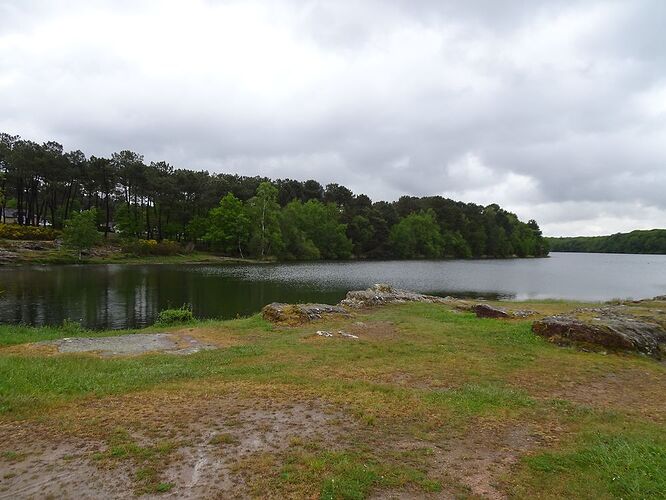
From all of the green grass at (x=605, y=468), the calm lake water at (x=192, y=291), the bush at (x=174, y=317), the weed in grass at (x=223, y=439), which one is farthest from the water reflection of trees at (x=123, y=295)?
the green grass at (x=605, y=468)

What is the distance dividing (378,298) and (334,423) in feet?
65.3

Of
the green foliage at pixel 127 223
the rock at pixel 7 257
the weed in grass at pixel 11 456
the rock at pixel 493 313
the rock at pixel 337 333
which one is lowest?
the rock at pixel 337 333

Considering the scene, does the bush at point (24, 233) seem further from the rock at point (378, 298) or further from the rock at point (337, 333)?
the rock at point (337, 333)

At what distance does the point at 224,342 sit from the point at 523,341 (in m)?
11.9

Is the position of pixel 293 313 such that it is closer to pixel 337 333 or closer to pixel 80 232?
pixel 337 333

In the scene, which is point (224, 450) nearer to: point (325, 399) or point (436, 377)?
point (325, 399)

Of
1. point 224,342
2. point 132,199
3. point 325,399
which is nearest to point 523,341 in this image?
point 325,399

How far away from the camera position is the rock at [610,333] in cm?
1566

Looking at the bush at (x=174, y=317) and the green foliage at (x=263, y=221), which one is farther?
the green foliage at (x=263, y=221)

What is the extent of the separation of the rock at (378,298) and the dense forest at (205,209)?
58.7 m

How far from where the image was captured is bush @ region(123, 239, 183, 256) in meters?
79.4

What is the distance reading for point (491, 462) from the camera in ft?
22.6

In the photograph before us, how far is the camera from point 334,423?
26.6ft

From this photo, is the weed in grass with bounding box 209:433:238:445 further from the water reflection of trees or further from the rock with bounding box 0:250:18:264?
the rock with bounding box 0:250:18:264
